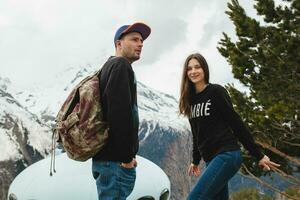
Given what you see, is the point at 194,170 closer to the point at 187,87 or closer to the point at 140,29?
the point at 187,87

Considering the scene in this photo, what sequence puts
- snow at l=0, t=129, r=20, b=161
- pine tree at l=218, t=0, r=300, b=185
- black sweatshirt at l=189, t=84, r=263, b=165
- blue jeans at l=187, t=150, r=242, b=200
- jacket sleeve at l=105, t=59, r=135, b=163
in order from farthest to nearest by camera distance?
snow at l=0, t=129, r=20, b=161 < pine tree at l=218, t=0, r=300, b=185 < black sweatshirt at l=189, t=84, r=263, b=165 < blue jeans at l=187, t=150, r=242, b=200 < jacket sleeve at l=105, t=59, r=135, b=163

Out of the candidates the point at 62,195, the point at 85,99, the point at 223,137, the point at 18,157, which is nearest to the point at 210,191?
the point at 223,137

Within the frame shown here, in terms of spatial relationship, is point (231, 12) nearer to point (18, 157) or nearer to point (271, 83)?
point (271, 83)

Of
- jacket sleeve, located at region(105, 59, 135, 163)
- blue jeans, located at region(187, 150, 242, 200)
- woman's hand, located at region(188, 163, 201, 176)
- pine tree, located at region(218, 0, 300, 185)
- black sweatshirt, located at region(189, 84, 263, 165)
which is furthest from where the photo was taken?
pine tree, located at region(218, 0, 300, 185)

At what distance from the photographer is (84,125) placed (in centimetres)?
317

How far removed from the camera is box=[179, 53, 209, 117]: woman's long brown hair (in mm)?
4105

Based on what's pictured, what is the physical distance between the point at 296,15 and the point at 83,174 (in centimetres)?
550

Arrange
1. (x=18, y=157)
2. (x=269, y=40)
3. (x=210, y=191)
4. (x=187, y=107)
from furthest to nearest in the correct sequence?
(x=18, y=157)
(x=269, y=40)
(x=187, y=107)
(x=210, y=191)

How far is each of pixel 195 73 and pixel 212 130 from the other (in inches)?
19.8

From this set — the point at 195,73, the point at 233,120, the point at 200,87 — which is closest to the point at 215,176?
the point at 233,120

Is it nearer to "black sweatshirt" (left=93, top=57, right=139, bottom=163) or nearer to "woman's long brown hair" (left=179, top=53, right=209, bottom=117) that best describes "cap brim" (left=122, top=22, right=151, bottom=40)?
"black sweatshirt" (left=93, top=57, right=139, bottom=163)

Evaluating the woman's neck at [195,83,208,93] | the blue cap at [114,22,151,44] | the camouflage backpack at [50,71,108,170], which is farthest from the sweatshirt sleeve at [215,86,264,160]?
the camouflage backpack at [50,71,108,170]

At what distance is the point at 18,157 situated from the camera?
97.5 metres

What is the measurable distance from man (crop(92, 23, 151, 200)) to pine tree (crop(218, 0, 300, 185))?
721 centimetres
